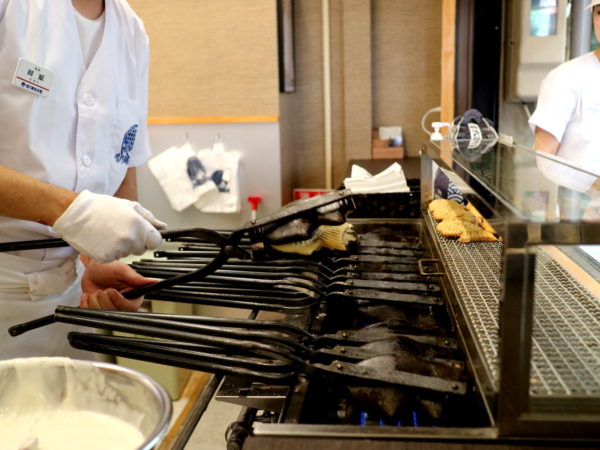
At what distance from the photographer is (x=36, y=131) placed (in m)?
1.30

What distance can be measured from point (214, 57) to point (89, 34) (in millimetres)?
1907

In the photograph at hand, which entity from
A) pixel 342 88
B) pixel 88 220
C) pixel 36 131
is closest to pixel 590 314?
pixel 88 220

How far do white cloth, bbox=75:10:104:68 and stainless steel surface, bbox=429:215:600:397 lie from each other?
3.18ft

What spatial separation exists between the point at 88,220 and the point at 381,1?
10.4ft

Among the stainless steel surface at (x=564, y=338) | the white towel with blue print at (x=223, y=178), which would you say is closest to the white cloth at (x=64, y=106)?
the stainless steel surface at (x=564, y=338)

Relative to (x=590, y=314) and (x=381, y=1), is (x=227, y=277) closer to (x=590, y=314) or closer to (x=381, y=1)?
(x=590, y=314)

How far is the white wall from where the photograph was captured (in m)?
3.33

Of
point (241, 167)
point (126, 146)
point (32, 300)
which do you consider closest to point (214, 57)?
point (241, 167)

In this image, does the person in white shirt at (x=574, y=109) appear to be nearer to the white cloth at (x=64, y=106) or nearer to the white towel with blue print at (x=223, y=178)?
the white towel with blue print at (x=223, y=178)

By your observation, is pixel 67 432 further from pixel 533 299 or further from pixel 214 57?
pixel 214 57

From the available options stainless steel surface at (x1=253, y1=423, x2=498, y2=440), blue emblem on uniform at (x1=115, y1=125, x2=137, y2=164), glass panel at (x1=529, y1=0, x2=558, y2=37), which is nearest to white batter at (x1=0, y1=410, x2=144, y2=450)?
stainless steel surface at (x1=253, y1=423, x2=498, y2=440)

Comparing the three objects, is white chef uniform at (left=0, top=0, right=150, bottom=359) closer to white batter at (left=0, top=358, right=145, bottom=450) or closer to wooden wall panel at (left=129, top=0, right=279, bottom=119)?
A: white batter at (left=0, top=358, right=145, bottom=450)

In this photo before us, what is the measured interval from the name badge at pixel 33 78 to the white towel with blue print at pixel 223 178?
1.96 metres

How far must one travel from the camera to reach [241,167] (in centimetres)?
335
